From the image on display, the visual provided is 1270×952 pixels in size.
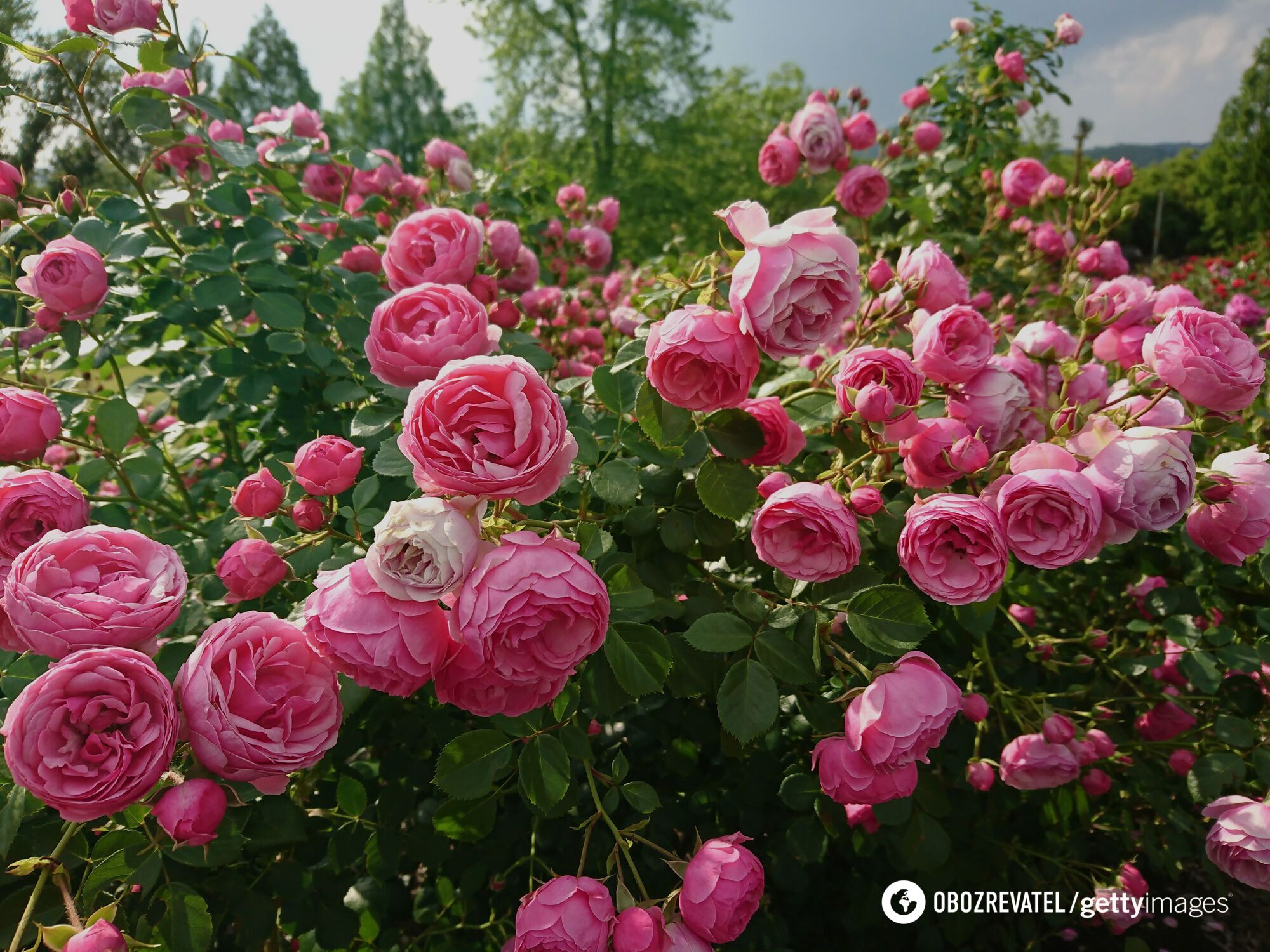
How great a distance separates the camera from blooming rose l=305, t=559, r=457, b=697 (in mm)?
770

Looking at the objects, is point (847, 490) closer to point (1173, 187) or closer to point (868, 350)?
point (868, 350)

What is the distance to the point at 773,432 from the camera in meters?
1.15

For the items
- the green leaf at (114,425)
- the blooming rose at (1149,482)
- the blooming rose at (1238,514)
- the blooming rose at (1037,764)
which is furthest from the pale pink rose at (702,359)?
the blooming rose at (1037,764)

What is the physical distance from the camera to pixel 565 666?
81cm

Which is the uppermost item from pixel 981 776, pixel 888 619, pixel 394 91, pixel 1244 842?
pixel 394 91

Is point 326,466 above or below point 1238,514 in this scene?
above

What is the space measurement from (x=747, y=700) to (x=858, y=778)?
0.17 metres

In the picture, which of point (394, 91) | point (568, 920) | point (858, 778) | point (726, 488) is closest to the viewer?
point (568, 920)

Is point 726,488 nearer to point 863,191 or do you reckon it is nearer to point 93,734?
point 93,734

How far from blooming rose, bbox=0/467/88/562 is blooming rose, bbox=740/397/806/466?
3.11 ft

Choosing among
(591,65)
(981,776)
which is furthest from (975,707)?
(591,65)

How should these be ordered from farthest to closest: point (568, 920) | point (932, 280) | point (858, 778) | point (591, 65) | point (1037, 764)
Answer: point (591, 65)
point (1037, 764)
point (932, 280)
point (858, 778)
point (568, 920)

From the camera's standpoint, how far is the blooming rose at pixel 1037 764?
147 centimetres

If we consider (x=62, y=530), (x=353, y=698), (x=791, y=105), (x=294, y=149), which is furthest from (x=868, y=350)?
(x=791, y=105)
